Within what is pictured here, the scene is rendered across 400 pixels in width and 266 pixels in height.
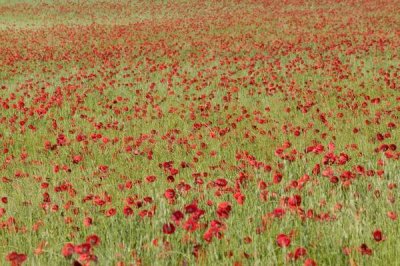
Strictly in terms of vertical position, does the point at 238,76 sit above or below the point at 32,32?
below

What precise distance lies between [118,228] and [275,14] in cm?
2662

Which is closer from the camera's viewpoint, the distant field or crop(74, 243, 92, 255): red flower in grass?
crop(74, 243, 92, 255): red flower in grass

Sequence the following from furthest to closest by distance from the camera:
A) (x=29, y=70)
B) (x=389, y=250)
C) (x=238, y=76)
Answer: (x=29, y=70) < (x=238, y=76) < (x=389, y=250)

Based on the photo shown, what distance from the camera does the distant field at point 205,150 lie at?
3225 mm

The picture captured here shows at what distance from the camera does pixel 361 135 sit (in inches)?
283

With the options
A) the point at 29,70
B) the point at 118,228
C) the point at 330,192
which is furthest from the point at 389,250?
the point at 29,70

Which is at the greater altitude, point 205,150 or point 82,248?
point 82,248

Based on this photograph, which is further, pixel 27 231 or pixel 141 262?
pixel 27 231

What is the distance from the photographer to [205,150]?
7.12 metres

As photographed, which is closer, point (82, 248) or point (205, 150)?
point (82, 248)

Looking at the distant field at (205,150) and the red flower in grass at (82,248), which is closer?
the red flower in grass at (82,248)

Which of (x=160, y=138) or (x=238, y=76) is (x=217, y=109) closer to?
(x=160, y=138)

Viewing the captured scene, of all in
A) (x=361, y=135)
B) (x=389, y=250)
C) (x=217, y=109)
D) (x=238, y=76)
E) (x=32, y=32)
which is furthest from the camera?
(x=32, y=32)

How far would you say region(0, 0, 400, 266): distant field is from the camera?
127 inches
